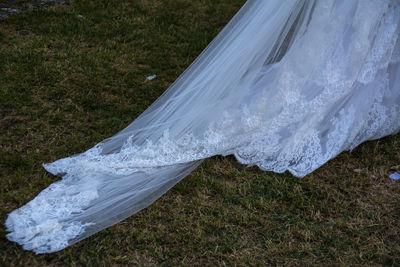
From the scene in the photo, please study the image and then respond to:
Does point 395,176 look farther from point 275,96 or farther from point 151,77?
point 151,77

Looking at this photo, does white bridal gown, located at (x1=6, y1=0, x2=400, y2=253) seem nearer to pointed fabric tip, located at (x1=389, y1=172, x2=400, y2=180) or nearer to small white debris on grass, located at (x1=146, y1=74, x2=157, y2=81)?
pointed fabric tip, located at (x1=389, y1=172, x2=400, y2=180)

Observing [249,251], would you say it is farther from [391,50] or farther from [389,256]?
[391,50]

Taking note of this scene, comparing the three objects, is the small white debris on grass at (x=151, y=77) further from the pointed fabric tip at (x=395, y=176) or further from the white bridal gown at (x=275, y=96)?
the pointed fabric tip at (x=395, y=176)

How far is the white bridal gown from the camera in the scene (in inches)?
137

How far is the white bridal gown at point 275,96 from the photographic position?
137 inches

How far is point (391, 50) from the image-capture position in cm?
373

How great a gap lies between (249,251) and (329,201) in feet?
2.66

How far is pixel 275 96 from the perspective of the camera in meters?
3.65

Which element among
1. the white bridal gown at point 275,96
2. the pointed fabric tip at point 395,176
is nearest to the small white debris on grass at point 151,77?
the white bridal gown at point 275,96

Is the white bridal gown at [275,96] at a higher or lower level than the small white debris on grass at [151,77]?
higher

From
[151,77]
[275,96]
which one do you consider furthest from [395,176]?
[151,77]

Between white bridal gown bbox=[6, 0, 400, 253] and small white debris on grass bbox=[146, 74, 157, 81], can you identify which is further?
small white debris on grass bbox=[146, 74, 157, 81]

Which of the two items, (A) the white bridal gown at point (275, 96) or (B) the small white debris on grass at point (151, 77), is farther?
(B) the small white debris on grass at point (151, 77)

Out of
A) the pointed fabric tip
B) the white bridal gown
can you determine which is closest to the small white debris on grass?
the white bridal gown
